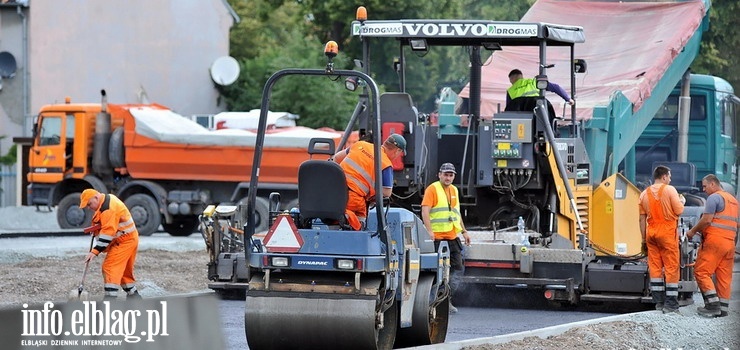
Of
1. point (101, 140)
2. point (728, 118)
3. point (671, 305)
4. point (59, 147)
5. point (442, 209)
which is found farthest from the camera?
point (59, 147)

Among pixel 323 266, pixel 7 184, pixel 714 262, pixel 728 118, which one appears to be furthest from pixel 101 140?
pixel 323 266

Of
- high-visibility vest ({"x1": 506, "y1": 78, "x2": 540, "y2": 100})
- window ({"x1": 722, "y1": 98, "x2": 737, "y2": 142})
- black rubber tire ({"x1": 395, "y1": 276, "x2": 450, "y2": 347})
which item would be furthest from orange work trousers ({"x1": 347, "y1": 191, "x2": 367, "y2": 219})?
window ({"x1": 722, "y1": 98, "x2": 737, "y2": 142})

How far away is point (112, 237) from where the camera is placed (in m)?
13.0

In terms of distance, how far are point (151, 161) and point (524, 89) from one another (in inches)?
491

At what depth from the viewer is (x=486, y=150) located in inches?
602

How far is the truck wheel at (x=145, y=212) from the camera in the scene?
2620 cm

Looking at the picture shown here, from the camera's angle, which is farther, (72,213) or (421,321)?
(72,213)

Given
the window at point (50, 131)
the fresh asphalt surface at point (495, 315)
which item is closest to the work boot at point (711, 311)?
the fresh asphalt surface at point (495, 315)

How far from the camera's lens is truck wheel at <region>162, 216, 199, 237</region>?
1070 inches

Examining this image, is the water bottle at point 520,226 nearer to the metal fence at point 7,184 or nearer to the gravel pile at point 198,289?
the gravel pile at point 198,289

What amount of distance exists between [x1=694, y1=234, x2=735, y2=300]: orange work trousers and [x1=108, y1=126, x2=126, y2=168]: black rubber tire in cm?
1445

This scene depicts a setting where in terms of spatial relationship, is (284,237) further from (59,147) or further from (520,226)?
(59,147)

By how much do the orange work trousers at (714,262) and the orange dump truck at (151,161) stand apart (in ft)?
40.6

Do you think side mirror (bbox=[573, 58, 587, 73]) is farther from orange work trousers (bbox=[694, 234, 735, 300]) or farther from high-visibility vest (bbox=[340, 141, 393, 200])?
high-visibility vest (bbox=[340, 141, 393, 200])
